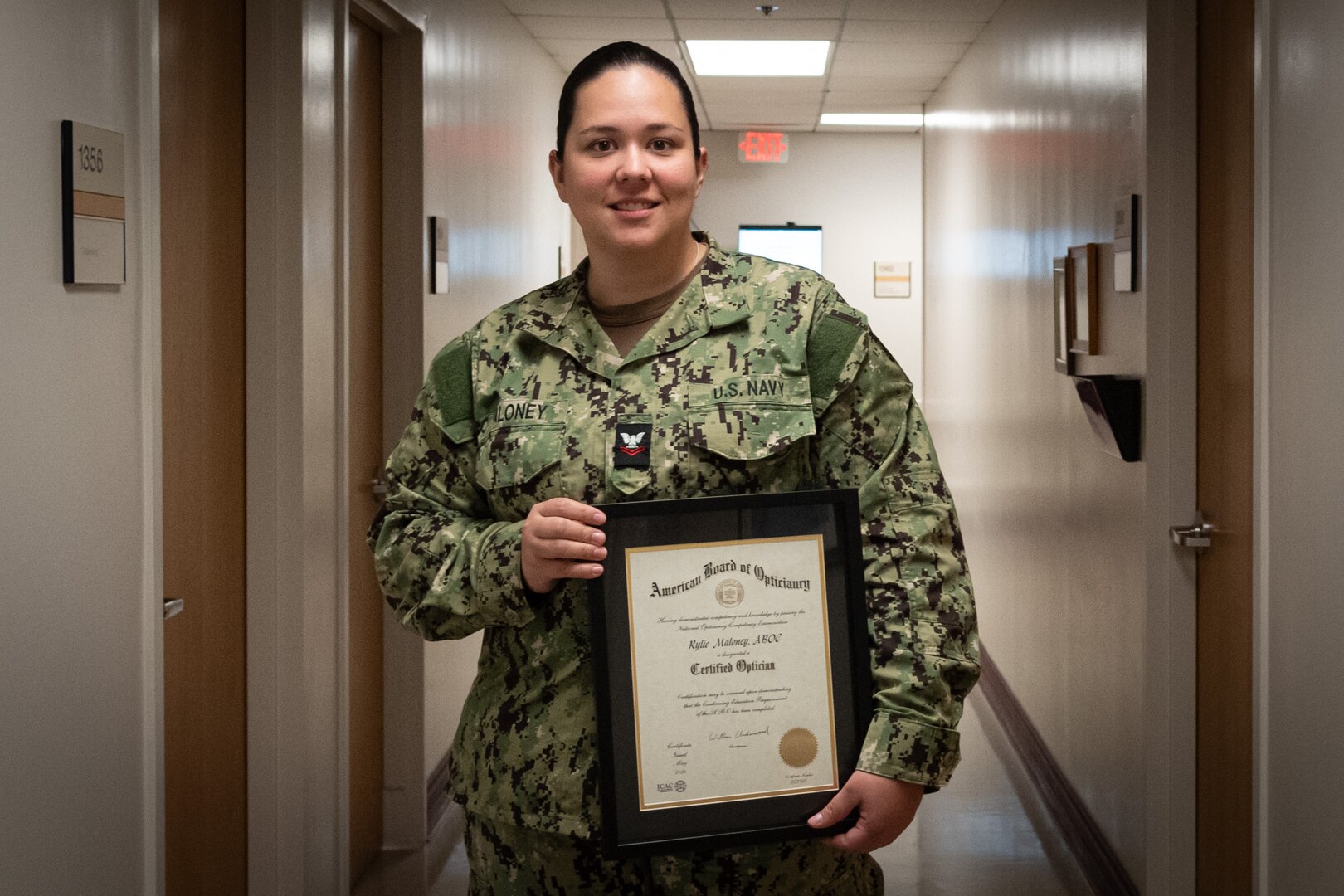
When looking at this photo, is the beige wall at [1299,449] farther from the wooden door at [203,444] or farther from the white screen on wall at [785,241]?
the white screen on wall at [785,241]

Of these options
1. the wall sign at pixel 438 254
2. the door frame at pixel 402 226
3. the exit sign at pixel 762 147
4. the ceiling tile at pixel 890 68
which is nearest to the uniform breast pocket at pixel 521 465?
the door frame at pixel 402 226

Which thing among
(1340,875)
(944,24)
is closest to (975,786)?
(1340,875)

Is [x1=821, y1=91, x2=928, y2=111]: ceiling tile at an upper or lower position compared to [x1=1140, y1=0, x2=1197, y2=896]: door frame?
upper

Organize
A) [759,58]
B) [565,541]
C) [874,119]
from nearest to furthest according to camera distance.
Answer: [565,541] → [759,58] → [874,119]

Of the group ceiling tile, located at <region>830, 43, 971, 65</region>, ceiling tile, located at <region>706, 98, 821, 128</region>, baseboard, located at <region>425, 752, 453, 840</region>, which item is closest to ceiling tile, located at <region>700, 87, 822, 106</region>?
ceiling tile, located at <region>706, 98, 821, 128</region>

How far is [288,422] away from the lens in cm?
293

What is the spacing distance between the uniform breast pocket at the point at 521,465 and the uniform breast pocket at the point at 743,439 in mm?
158

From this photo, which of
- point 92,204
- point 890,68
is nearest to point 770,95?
point 890,68

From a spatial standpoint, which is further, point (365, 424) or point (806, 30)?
point (806, 30)

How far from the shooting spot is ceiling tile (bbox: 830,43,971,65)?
6.35 m

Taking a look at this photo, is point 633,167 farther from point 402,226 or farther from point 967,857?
point 967,857

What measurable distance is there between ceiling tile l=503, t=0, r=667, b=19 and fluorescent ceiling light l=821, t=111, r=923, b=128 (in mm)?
3496

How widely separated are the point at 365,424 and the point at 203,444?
846 millimetres

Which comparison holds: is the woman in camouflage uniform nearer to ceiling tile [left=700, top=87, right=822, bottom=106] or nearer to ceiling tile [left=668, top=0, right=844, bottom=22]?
ceiling tile [left=668, top=0, right=844, bottom=22]
